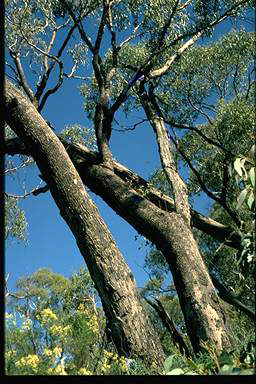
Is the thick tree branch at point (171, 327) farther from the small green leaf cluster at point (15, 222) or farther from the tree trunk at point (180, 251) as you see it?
the small green leaf cluster at point (15, 222)

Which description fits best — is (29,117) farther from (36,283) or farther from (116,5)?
(36,283)

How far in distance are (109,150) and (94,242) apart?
1.70 m

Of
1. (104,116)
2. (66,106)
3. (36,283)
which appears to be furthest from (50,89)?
(36,283)

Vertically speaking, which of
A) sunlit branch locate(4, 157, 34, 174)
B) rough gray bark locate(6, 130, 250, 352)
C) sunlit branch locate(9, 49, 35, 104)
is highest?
sunlit branch locate(4, 157, 34, 174)

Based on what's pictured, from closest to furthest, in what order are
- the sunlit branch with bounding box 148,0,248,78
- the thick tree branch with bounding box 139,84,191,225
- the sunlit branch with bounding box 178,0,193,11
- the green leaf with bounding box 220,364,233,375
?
the green leaf with bounding box 220,364,233,375 < the thick tree branch with bounding box 139,84,191,225 < the sunlit branch with bounding box 148,0,248,78 < the sunlit branch with bounding box 178,0,193,11

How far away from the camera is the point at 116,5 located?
760 cm

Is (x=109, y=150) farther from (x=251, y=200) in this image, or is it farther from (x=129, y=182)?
(x=251, y=200)

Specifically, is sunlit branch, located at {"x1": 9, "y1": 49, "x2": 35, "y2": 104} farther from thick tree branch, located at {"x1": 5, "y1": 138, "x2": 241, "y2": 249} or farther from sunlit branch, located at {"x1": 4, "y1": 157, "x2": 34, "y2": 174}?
sunlit branch, located at {"x1": 4, "y1": 157, "x2": 34, "y2": 174}

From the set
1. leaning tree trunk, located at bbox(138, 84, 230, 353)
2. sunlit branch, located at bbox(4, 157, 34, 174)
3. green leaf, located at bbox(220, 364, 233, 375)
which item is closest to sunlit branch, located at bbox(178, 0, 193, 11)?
leaning tree trunk, located at bbox(138, 84, 230, 353)

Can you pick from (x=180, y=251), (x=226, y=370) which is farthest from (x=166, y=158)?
(x=226, y=370)

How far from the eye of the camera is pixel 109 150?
594cm

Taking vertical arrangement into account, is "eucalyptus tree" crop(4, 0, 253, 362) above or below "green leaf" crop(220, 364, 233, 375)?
above

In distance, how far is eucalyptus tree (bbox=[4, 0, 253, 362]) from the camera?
437cm

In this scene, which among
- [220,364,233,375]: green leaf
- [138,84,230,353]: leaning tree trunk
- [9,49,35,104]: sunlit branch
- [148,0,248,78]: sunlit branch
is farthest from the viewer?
[148,0,248,78]: sunlit branch
